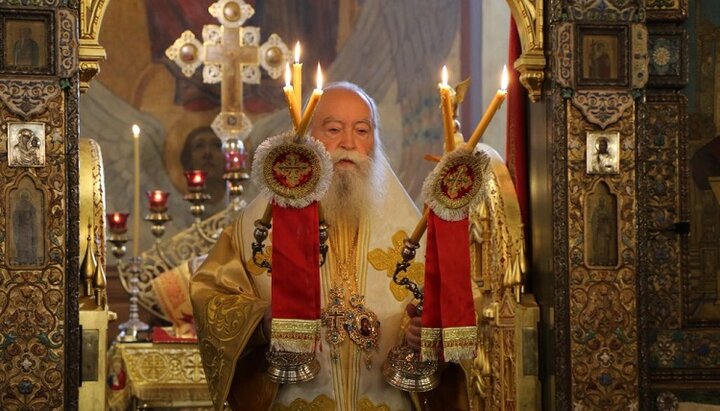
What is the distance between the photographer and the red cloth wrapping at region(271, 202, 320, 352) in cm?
562

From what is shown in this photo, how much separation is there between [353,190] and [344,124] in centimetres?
26

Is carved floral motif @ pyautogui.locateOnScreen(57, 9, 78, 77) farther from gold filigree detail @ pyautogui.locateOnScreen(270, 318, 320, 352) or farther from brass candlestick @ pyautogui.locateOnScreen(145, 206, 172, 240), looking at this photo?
brass candlestick @ pyautogui.locateOnScreen(145, 206, 172, 240)

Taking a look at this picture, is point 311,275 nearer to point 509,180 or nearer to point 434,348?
point 434,348

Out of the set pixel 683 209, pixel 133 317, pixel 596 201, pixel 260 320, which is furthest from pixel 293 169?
pixel 133 317

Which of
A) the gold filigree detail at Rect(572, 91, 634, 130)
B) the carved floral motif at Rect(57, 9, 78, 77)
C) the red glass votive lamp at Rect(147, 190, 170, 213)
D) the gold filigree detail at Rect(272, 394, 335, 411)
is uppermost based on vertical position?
the carved floral motif at Rect(57, 9, 78, 77)

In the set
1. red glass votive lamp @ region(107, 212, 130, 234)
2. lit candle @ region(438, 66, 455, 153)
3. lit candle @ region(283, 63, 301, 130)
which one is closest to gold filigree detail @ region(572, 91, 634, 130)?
lit candle @ region(438, 66, 455, 153)

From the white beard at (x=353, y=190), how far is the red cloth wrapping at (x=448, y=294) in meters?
0.66

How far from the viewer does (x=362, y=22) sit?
11148 millimetres

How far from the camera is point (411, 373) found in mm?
6078

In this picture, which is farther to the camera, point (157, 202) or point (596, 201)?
point (157, 202)

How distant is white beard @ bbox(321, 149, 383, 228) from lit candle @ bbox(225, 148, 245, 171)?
3.09 metres

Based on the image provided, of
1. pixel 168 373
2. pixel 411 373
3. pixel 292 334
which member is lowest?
pixel 168 373

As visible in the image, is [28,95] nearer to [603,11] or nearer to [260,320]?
[260,320]

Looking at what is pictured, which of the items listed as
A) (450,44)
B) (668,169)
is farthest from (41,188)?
(450,44)
